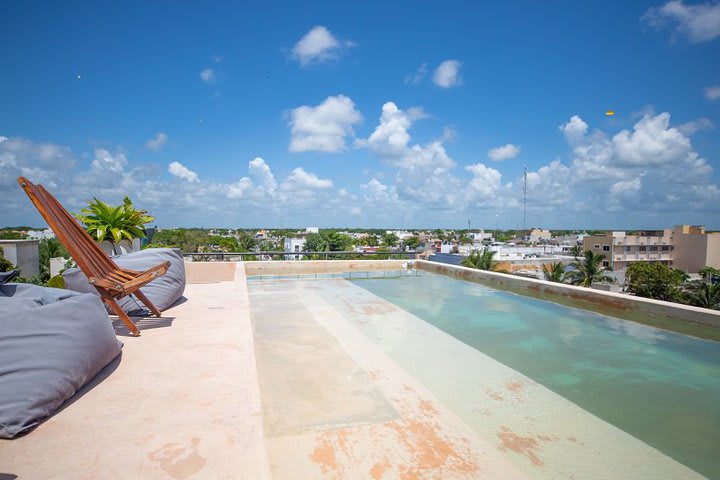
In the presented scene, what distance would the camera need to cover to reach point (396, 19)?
972cm

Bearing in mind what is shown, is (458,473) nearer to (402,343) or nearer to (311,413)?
(311,413)

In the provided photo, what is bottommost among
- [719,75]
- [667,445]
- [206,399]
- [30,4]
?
[667,445]

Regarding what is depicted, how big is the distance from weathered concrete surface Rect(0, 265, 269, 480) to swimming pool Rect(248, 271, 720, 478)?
0.32 meters

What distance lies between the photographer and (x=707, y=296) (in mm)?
24906

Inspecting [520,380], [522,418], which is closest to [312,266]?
[520,380]

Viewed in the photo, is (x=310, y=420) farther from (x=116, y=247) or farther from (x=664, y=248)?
(x=664, y=248)

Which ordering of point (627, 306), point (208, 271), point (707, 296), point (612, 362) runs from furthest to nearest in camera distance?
point (707, 296) < point (208, 271) < point (627, 306) < point (612, 362)

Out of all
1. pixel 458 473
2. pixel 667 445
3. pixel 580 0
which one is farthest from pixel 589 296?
pixel 580 0

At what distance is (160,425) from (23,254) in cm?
832

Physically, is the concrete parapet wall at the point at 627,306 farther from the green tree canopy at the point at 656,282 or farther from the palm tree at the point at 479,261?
the green tree canopy at the point at 656,282

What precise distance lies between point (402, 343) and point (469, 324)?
1164mm

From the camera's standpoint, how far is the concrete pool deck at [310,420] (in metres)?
1.27

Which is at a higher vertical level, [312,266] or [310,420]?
[312,266]

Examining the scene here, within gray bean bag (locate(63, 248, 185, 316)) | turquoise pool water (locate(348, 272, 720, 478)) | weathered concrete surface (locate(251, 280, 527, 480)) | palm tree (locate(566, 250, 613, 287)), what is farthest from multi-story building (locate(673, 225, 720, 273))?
gray bean bag (locate(63, 248, 185, 316))
